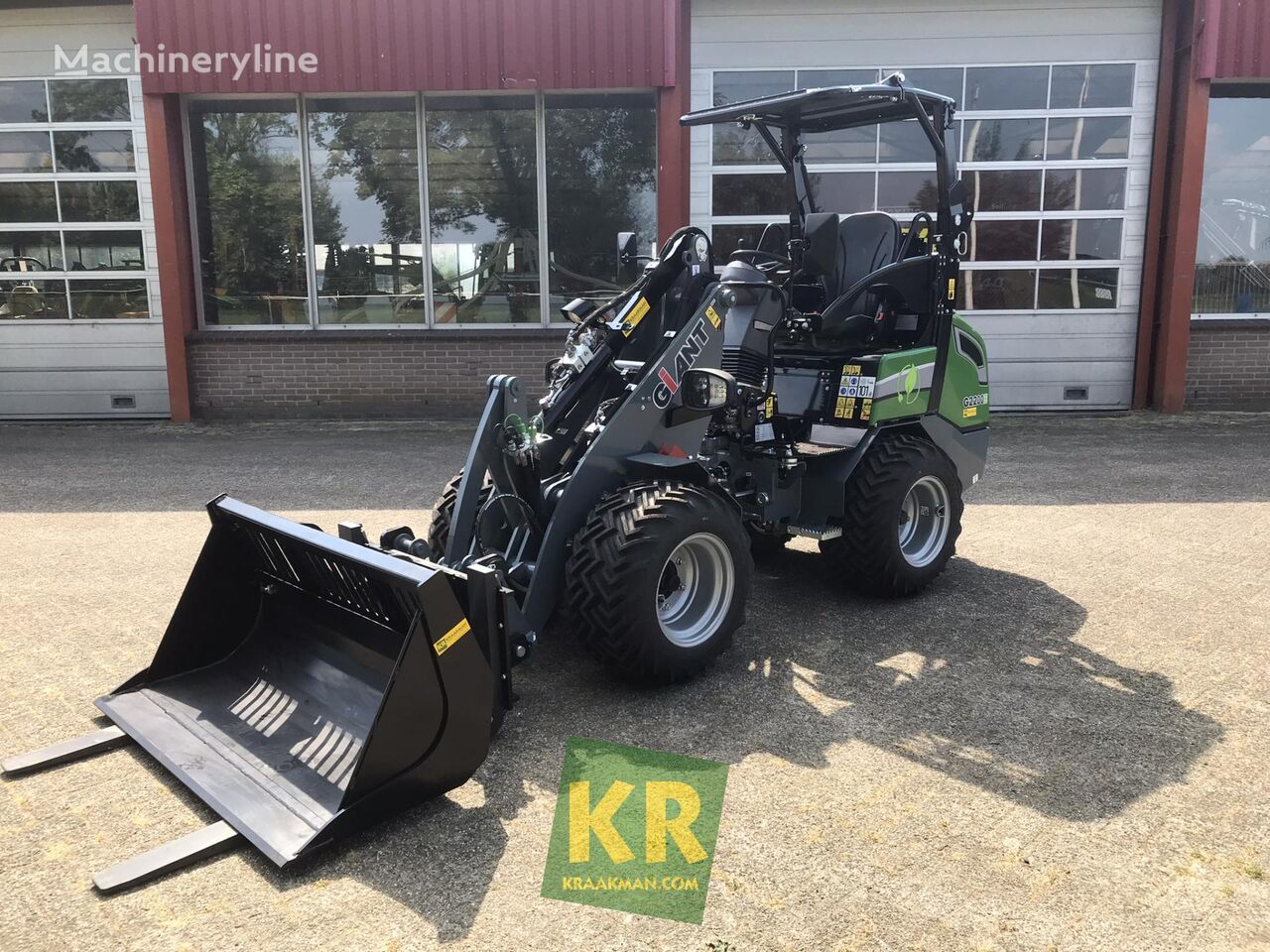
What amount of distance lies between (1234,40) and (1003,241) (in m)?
3.22

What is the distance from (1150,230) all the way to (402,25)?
30.3 ft

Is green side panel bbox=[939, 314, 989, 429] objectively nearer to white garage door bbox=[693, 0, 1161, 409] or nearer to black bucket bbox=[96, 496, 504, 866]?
black bucket bbox=[96, 496, 504, 866]

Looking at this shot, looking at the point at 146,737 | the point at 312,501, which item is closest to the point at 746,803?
the point at 146,737

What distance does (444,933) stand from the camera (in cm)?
274

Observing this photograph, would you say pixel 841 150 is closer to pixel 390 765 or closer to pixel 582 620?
pixel 582 620

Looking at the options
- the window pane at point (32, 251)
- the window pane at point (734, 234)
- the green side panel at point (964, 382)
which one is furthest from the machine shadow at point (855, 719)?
the window pane at point (32, 251)

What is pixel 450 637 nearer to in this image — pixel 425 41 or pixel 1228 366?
pixel 425 41

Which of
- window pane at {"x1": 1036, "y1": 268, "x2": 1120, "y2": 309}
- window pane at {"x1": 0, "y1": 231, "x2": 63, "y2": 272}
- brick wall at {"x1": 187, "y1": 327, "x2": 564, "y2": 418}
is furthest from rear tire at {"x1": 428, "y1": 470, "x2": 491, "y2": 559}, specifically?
→ window pane at {"x1": 0, "y1": 231, "x2": 63, "y2": 272}

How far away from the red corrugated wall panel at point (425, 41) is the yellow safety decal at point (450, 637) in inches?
377

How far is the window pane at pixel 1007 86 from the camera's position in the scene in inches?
468

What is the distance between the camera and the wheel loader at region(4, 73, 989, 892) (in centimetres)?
327

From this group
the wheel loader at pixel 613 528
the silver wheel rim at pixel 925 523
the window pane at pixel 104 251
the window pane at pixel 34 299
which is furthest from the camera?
the window pane at pixel 34 299

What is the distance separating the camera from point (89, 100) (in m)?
12.3

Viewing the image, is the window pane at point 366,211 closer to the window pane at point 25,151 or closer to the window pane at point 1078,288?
the window pane at point 25,151
